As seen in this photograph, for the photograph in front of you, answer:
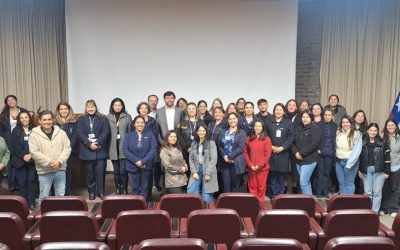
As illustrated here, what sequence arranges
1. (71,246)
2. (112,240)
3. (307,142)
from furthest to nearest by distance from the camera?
(307,142) → (112,240) → (71,246)

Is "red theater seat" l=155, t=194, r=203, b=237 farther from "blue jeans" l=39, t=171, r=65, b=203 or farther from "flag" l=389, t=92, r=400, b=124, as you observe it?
"flag" l=389, t=92, r=400, b=124

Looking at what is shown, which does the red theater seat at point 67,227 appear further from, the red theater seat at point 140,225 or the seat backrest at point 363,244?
the seat backrest at point 363,244

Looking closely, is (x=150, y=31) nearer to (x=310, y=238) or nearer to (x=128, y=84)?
(x=128, y=84)

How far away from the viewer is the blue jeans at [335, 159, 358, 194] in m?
4.88

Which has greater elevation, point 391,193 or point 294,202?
point 294,202

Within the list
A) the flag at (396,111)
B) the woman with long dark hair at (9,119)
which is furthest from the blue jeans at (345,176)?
the woman with long dark hair at (9,119)

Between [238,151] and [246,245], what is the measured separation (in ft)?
8.89

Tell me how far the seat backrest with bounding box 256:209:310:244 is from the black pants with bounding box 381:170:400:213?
260cm

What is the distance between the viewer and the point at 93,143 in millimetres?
4996

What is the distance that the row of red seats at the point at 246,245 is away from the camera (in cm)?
193

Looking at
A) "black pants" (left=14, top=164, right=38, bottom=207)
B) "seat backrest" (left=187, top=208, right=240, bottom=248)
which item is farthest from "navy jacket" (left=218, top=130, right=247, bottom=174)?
"black pants" (left=14, top=164, right=38, bottom=207)

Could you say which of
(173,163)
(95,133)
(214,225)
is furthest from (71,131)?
(214,225)

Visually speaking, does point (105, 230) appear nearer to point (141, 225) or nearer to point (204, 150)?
point (141, 225)

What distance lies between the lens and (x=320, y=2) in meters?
7.48
